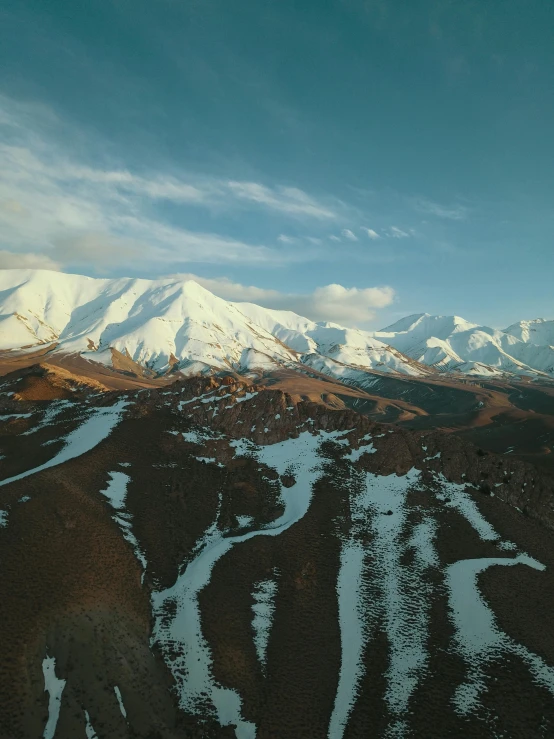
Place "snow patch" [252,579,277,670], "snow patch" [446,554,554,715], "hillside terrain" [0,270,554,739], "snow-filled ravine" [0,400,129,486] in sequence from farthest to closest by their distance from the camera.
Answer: "snow-filled ravine" [0,400,129,486] → "snow patch" [252,579,277,670] → "snow patch" [446,554,554,715] → "hillside terrain" [0,270,554,739]

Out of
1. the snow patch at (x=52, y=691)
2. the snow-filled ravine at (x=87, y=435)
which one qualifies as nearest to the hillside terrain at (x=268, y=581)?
the snow patch at (x=52, y=691)

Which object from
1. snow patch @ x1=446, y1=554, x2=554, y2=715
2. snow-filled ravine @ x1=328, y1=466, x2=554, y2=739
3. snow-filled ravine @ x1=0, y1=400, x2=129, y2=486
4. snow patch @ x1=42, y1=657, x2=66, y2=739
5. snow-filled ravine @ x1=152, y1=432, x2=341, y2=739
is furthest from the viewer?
snow-filled ravine @ x1=0, y1=400, x2=129, y2=486

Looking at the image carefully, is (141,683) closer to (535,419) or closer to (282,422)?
(282,422)

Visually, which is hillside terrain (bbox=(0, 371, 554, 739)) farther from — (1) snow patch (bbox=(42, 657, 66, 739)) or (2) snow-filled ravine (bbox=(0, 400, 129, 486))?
(2) snow-filled ravine (bbox=(0, 400, 129, 486))

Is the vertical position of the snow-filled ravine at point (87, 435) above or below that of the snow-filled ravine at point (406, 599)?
above

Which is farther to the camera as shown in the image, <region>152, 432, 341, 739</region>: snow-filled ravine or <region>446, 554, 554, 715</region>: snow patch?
<region>446, 554, 554, 715</region>: snow patch

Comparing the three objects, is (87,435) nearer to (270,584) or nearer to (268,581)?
(268,581)

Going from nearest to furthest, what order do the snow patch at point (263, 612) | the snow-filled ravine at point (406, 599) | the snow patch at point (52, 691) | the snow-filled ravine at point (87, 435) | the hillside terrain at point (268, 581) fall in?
the snow patch at point (52, 691) → the hillside terrain at point (268, 581) → the snow-filled ravine at point (406, 599) → the snow patch at point (263, 612) → the snow-filled ravine at point (87, 435)

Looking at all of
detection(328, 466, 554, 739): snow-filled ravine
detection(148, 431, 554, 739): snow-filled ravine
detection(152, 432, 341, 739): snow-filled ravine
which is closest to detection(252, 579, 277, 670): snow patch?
detection(148, 431, 554, 739): snow-filled ravine

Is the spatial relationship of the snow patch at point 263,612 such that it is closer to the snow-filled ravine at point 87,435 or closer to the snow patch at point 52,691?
the snow patch at point 52,691

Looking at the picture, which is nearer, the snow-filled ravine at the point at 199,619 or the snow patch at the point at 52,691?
the snow patch at the point at 52,691
